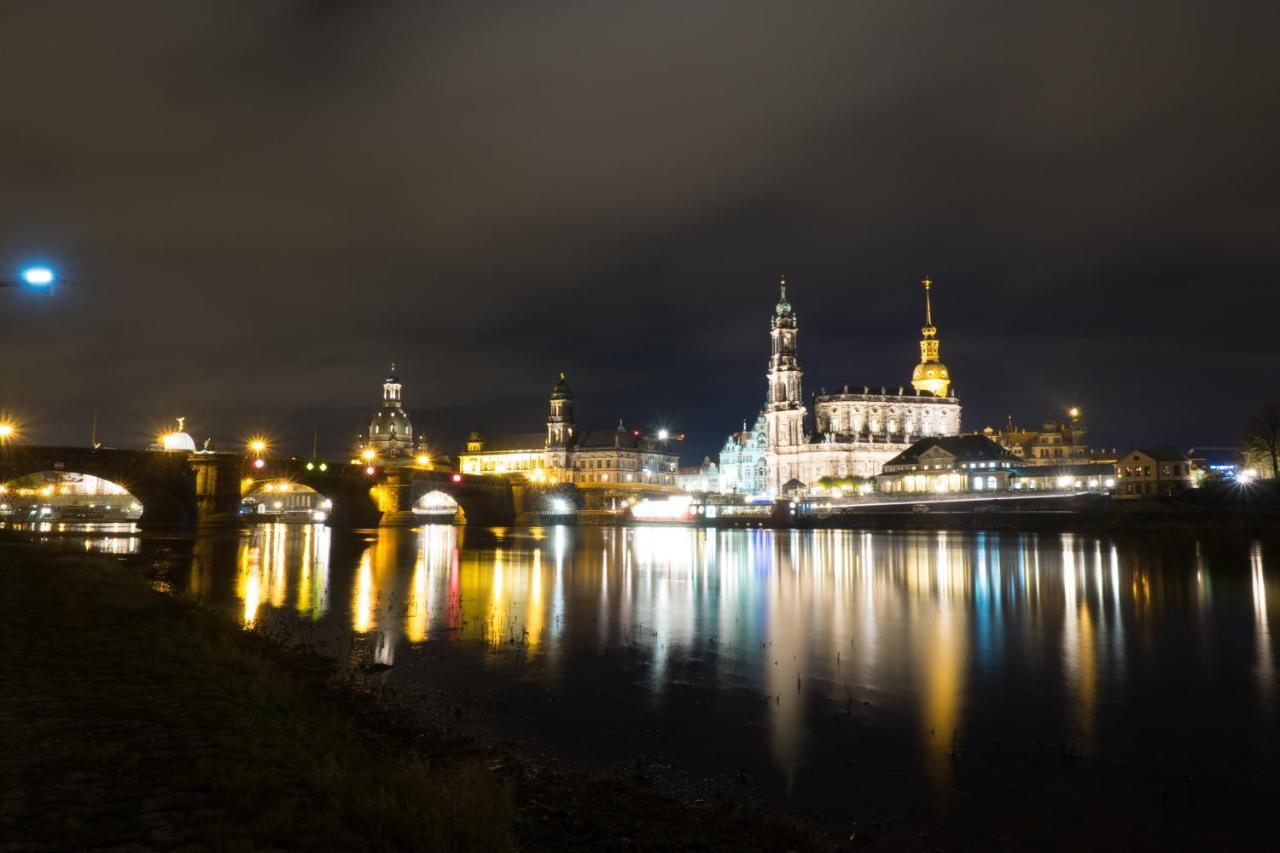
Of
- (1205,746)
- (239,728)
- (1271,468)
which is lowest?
(1205,746)

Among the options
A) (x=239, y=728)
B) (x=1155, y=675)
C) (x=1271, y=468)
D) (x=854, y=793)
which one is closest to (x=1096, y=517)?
(x=1271, y=468)

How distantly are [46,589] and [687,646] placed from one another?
67.8 ft

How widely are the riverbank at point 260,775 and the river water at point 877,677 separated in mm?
1791

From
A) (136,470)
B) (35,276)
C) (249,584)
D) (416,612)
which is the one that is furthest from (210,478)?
(35,276)

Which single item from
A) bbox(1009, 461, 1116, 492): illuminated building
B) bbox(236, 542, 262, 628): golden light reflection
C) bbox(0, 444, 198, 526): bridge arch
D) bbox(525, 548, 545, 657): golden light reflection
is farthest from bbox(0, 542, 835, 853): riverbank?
bbox(1009, 461, 1116, 492): illuminated building

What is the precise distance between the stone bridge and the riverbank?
77.0 metres

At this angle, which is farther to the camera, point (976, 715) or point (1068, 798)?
point (976, 715)

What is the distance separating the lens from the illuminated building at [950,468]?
150 meters

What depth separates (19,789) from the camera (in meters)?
8.24

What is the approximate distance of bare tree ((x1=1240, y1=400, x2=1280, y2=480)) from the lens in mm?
100188

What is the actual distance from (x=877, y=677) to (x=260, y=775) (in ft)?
55.4

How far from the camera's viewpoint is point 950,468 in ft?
519

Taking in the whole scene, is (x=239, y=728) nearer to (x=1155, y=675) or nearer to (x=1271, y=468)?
(x=1155, y=675)

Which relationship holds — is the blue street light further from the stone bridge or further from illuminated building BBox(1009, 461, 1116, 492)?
illuminated building BBox(1009, 461, 1116, 492)
